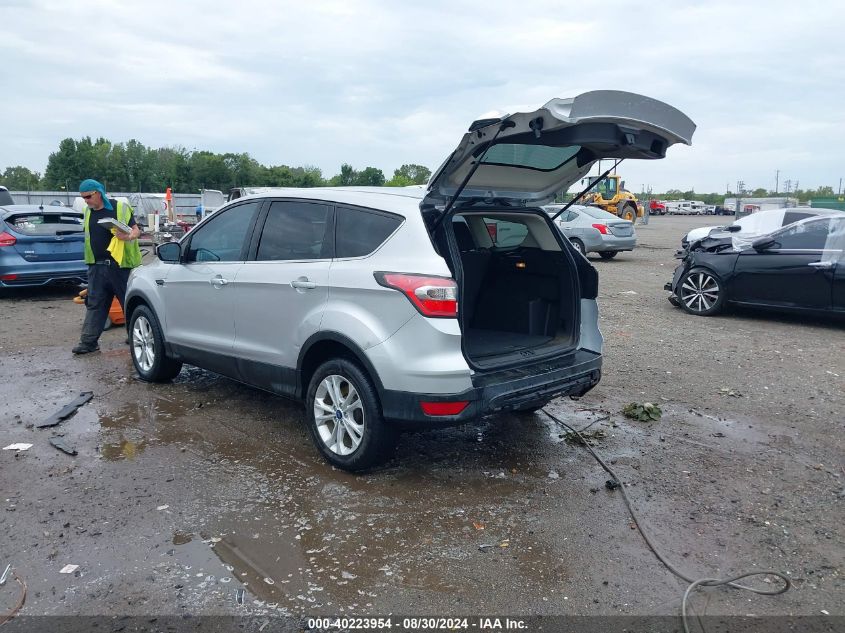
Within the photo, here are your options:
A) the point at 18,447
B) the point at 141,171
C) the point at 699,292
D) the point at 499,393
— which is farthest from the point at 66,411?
the point at 141,171

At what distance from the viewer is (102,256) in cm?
771

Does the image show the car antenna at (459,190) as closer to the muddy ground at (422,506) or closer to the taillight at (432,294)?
the taillight at (432,294)

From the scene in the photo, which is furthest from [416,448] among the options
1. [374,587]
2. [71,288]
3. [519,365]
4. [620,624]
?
[71,288]

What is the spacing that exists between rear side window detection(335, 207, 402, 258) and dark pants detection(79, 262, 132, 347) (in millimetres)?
4314

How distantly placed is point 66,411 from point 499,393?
12.5 ft

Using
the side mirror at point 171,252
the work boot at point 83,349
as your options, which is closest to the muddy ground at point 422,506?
the work boot at point 83,349

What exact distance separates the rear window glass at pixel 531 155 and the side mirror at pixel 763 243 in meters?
6.05

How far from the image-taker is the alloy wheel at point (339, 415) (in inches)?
168

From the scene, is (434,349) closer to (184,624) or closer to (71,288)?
(184,624)

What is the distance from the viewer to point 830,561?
344cm

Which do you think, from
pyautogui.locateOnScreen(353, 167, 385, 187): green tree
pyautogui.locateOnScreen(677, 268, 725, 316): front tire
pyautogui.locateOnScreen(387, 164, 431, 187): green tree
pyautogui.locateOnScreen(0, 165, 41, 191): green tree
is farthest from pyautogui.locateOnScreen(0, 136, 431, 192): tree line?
pyautogui.locateOnScreen(677, 268, 725, 316): front tire

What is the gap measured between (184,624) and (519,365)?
8.09 feet

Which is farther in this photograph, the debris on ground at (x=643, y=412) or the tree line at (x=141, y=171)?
the tree line at (x=141, y=171)

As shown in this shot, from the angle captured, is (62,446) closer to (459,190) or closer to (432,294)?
(432,294)
